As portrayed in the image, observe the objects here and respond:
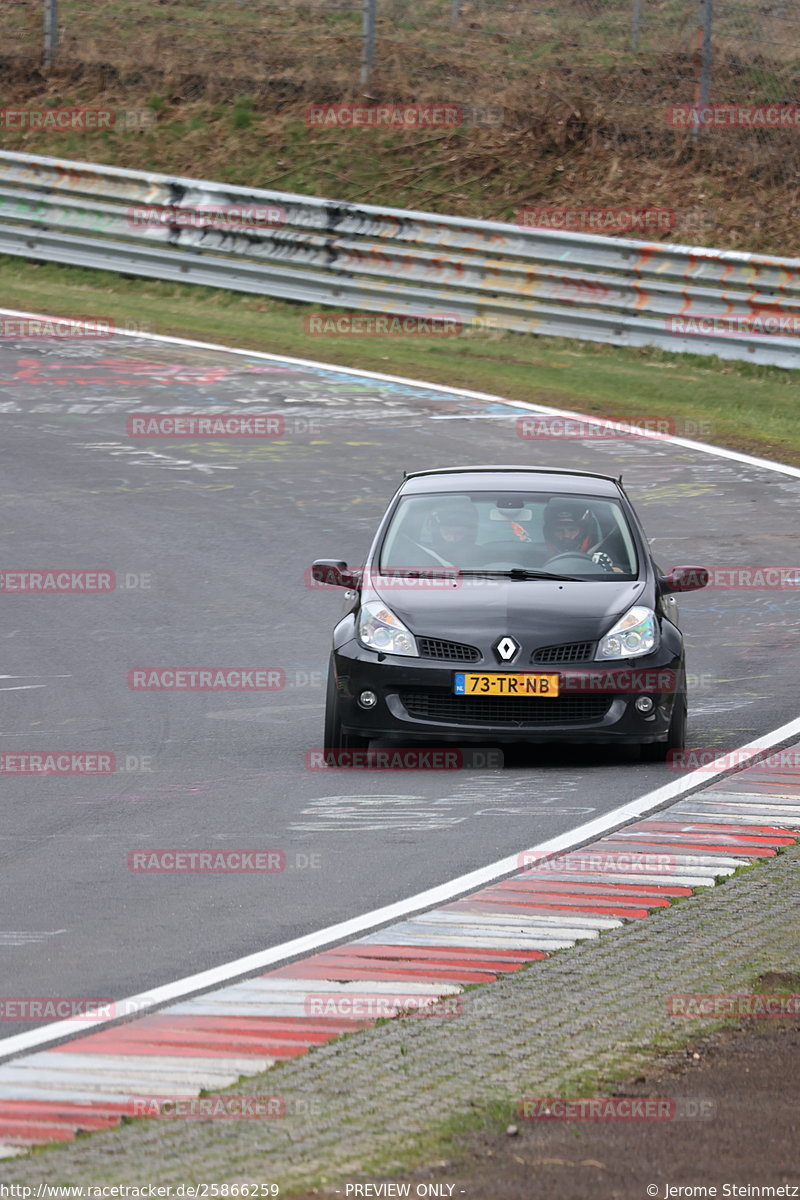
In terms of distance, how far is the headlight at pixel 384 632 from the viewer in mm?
10984

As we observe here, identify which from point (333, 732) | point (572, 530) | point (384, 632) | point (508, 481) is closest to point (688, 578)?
point (572, 530)

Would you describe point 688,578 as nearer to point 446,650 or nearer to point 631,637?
point 631,637

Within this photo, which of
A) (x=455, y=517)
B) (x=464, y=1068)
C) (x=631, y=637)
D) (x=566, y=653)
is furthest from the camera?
(x=455, y=517)

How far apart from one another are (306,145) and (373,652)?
2033 cm

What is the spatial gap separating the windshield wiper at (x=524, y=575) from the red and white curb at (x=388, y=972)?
188 cm

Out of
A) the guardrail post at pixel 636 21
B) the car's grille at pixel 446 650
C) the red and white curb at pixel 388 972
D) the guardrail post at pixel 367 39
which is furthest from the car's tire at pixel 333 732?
the guardrail post at pixel 636 21

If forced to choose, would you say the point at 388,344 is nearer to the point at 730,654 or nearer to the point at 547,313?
the point at 547,313

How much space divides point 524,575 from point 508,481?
3.35 feet

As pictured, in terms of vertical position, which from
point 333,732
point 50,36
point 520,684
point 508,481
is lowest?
point 333,732

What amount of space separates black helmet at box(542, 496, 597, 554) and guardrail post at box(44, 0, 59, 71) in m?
24.1

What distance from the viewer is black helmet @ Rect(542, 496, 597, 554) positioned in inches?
466

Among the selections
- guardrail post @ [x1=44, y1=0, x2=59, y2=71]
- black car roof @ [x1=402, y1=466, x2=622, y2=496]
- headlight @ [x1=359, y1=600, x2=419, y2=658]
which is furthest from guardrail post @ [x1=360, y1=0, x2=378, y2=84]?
headlight @ [x1=359, y1=600, x2=419, y2=658]

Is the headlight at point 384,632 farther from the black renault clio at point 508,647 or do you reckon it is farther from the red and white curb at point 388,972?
the red and white curb at point 388,972

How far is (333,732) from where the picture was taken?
36.2 feet
